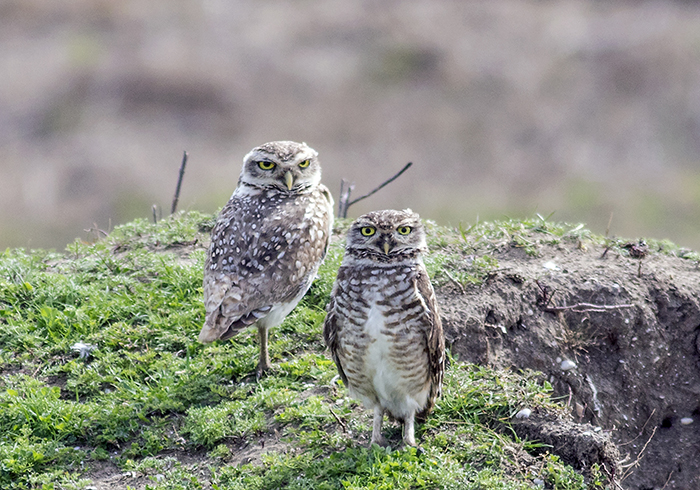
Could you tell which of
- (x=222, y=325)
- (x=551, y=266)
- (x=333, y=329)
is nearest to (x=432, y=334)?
(x=333, y=329)

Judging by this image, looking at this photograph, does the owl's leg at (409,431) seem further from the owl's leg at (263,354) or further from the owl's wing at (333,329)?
the owl's leg at (263,354)

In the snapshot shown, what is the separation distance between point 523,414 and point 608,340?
1.78 metres

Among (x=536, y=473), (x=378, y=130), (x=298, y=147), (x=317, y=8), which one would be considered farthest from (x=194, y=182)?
(x=536, y=473)

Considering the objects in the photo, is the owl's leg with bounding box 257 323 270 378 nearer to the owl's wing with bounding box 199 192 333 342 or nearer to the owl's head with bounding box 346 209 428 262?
the owl's wing with bounding box 199 192 333 342

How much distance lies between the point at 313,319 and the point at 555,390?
199cm

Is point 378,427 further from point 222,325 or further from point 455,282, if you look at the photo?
point 455,282

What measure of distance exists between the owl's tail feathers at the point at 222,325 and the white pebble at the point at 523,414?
1.88m

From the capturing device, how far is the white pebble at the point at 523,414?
5266mm

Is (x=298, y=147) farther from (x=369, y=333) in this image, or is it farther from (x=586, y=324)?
(x=586, y=324)

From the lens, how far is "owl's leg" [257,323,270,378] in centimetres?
582

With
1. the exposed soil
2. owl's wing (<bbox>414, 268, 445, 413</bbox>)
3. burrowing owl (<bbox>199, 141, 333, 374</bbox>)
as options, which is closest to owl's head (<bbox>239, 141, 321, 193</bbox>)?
burrowing owl (<bbox>199, 141, 333, 374</bbox>)

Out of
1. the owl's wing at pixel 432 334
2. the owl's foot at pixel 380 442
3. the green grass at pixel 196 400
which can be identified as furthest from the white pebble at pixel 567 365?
the owl's foot at pixel 380 442

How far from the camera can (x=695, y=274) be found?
720 cm

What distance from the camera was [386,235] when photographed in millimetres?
4812
